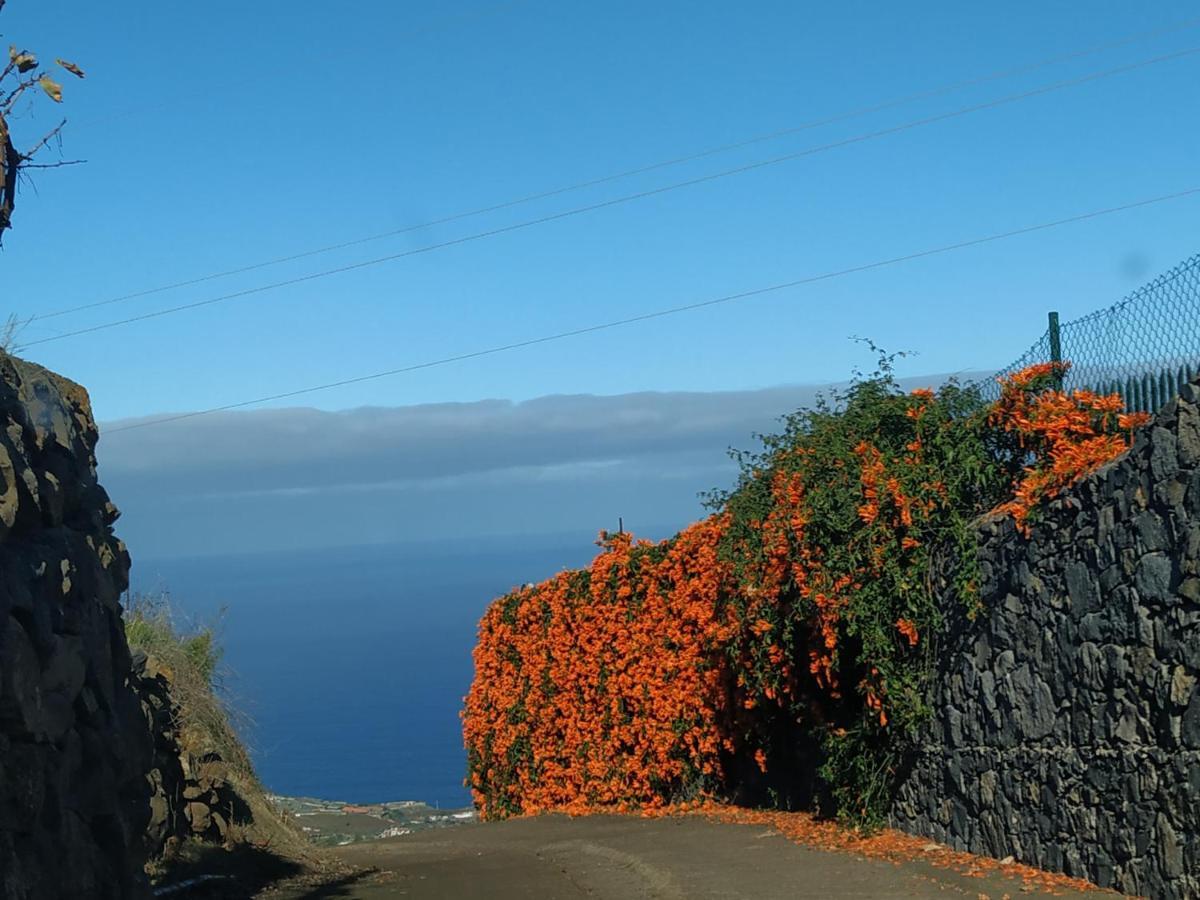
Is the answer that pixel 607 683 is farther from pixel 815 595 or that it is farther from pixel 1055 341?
pixel 1055 341

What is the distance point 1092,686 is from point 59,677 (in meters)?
6.04

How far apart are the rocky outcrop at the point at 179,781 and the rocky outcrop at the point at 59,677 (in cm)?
369

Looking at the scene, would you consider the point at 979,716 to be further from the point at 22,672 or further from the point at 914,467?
the point at 22,672

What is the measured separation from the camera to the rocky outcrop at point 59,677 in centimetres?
586

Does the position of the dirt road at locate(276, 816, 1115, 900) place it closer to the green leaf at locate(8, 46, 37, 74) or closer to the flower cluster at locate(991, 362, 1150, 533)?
the flower cluster at locate(991, 362, 1150, 533)

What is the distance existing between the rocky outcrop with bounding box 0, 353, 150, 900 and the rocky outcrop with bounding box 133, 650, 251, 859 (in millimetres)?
3686

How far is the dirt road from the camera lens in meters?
9.11

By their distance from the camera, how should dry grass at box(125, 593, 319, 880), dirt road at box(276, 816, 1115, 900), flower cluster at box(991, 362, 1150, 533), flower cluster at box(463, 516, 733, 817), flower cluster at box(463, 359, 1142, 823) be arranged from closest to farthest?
flower cluster at box(991, 362, 1150, 533)
dirt road at box(276, 816, 1115, 900)
flower cluster at box(463, 359, 1142, 823)
dry grass at box(125, 593, 319, 880)
flower cluster at box(463, 516, 733, 817)

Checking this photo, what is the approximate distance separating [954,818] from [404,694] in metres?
184

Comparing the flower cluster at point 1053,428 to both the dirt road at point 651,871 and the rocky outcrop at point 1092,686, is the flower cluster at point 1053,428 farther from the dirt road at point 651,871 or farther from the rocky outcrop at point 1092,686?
the dirt road at point 651,871

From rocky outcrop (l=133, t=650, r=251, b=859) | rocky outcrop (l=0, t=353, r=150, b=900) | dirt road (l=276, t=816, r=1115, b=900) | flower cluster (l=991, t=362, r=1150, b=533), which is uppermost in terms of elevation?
flower cluster (l=991, t=362, r=1150, b=533)

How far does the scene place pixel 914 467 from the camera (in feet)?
33.8

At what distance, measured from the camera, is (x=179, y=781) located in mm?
11680

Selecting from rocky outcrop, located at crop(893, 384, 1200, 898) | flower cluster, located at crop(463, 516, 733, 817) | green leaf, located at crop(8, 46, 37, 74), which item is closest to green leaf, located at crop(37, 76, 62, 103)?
green leaf, located at crop(8, 46, 37, 74)
